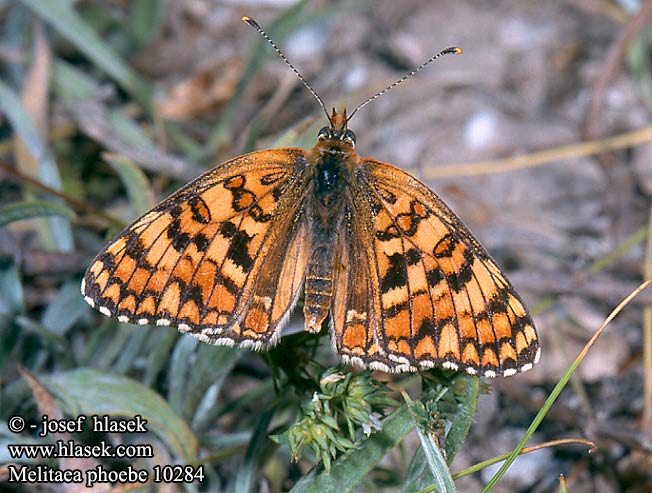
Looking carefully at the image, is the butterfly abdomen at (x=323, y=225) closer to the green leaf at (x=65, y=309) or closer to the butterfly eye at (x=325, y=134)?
the butterfly eye at (x=325, y=134)

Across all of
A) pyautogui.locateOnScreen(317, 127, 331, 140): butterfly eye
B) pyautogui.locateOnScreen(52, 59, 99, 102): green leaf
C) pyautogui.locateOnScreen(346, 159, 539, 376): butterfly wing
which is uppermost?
pyautogui.locateOnScreen(52, 59, 99, 102): green leaf

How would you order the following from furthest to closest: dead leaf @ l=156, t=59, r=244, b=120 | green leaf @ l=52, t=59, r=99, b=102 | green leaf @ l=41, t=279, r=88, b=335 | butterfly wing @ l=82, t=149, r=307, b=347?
dead leaf @ l=156, t=59, r=244, b=120 → green leaf @ l=52, t=59, r=99, b=102 → green leaf @ l=41, t=279, r=88, b=335 → butterfly wing @ l=82, t=149, r=307, b=347

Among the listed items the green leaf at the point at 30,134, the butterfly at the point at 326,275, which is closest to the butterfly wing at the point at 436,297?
the butterfly at the point at 326,275

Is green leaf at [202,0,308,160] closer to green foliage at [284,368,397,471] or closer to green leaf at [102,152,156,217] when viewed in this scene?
green leaf at [102,152,156,217]

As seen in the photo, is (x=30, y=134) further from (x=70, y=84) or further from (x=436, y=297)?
(x=436, y=297)

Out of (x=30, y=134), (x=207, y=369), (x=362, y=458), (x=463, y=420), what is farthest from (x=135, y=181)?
(x=463, y=420)

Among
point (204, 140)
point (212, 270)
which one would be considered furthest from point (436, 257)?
point (204, 140)

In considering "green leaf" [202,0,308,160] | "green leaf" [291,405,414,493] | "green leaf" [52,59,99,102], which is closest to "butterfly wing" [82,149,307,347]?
"green leaf" [291,405,414,493]

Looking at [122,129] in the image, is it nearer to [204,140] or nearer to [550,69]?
[204,140]

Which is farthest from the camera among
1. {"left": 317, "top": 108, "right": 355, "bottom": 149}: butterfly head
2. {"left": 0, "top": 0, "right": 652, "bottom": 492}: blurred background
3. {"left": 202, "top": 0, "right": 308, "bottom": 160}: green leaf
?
{"left": 202, "top": 0, "right": 308, "bottom": 160}: green leaf
